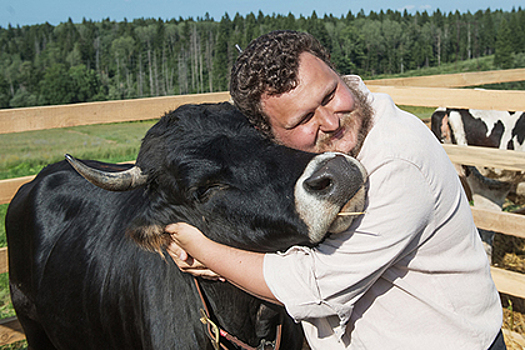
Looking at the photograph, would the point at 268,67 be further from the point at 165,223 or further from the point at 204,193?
the point at 165,223

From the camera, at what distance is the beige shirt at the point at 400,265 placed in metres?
1.45

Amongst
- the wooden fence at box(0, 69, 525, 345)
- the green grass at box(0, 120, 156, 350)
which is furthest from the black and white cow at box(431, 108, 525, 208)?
the green grass at box(0, 120, 156, 350)

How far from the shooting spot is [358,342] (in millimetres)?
1744

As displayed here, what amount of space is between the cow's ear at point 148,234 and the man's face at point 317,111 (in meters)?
0.72

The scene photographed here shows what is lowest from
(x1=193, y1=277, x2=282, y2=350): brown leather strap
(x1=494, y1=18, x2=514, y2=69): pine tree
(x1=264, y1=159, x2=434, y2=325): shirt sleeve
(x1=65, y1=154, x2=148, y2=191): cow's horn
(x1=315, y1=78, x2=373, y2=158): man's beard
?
(x1=193, y1=277, x2=282, y2=350): brown leather strap

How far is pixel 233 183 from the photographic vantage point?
1.73 metres

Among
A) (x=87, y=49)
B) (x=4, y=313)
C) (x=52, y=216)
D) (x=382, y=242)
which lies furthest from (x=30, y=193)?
(x=87, y=49)

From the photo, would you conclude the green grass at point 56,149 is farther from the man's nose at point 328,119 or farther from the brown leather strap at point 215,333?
the man's nose at point 328,119

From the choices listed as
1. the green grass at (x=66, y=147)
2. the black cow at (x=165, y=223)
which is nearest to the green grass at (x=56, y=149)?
the green grass at (x=66, y=147)

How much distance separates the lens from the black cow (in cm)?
160

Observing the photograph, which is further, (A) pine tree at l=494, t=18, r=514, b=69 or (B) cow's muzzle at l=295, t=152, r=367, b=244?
(A) pine tree at l=494, t=18, r=514, b=69

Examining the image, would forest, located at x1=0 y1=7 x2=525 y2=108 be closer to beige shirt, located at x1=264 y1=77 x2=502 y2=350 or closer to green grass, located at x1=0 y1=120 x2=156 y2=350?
green grass, located at x1=0 y1=120 x2=156 y2=350

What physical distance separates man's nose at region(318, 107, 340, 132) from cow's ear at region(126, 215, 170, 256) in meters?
0.84

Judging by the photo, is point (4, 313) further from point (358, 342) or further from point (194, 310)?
point (358, 342)
